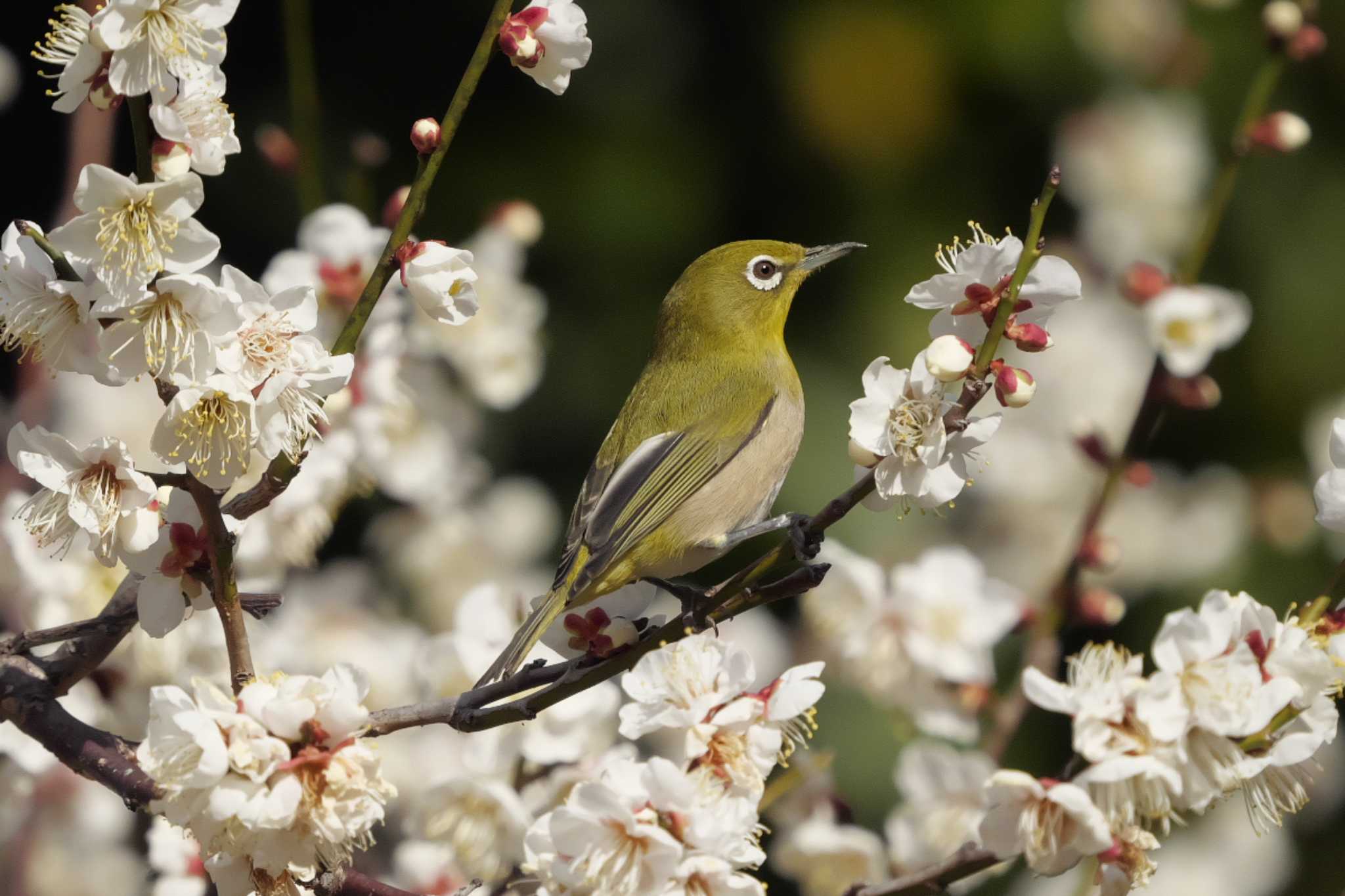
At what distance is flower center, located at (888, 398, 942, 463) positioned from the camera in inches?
67.6

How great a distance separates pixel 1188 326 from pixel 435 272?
153 centimetres

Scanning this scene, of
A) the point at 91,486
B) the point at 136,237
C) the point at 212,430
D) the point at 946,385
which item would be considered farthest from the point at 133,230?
the point at 946,385

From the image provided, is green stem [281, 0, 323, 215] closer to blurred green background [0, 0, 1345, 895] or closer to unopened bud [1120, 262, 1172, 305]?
blurred green background [0, 0, 1345, 895]

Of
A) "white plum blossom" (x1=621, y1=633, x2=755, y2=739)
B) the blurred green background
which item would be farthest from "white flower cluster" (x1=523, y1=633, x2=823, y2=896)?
the blurred green background

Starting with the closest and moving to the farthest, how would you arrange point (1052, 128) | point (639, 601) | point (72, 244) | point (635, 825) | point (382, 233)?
point (72, 244)
point (635, 825)
point (639, 601)
point (382, 233)
point (1052, 128)

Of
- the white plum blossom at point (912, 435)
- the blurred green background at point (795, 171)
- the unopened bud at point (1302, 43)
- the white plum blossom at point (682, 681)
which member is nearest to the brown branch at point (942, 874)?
the white plum blossom at point (682, 681)

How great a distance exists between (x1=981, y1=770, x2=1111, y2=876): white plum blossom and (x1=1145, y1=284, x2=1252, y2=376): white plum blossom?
1.06m

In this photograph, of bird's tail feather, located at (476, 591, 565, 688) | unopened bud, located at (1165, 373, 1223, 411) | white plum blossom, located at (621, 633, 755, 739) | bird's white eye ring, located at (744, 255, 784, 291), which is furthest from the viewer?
bird's white eye ring, located at (744, 255, 784, 291)

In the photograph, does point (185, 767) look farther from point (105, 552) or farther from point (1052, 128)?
point (1052, 128)

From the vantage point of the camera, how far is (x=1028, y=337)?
170cm

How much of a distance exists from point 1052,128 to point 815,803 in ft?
8.73

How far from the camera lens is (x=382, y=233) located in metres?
2.68

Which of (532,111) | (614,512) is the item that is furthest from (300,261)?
(532,111)

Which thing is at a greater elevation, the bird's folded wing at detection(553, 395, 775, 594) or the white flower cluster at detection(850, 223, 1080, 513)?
the white flower cluster at detection(850, 223, 1080, 513)
